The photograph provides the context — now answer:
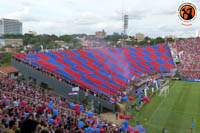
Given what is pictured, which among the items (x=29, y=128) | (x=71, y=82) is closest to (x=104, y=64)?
(x=71, y=82)

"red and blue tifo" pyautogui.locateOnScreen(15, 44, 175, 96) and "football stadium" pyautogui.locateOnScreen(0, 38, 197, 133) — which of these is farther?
"red and blue tifo" pyautogui.locateOnScreen(15, 44, 175, 96)

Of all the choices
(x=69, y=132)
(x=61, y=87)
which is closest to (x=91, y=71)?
(x=61, y=87)

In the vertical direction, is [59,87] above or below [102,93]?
above

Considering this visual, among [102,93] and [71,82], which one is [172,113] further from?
[71,82]

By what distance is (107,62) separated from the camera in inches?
1748

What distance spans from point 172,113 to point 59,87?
46.5ft

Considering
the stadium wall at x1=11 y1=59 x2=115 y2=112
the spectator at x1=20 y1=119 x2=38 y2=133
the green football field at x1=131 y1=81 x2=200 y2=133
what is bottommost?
the green football field at x1=131 y1=81 x2=200 y2=133

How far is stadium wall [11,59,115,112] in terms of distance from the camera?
1014 inches

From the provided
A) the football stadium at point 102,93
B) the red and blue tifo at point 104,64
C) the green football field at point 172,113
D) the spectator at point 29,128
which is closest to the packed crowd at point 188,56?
the football stadium at point 102,93

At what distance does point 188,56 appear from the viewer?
54.7 meters

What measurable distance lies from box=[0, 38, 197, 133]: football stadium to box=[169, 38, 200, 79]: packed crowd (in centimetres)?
20

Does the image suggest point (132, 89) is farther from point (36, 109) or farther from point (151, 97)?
point (36, 109)

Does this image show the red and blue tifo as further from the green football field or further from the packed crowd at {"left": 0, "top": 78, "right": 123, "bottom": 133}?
the packed crowd at {"left": 0, "top": 78, "right": 123, "bottom": 133}

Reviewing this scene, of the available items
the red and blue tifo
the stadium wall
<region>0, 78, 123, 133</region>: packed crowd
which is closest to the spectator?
<region>0, 78, 123, 133</region>: packed crowd
